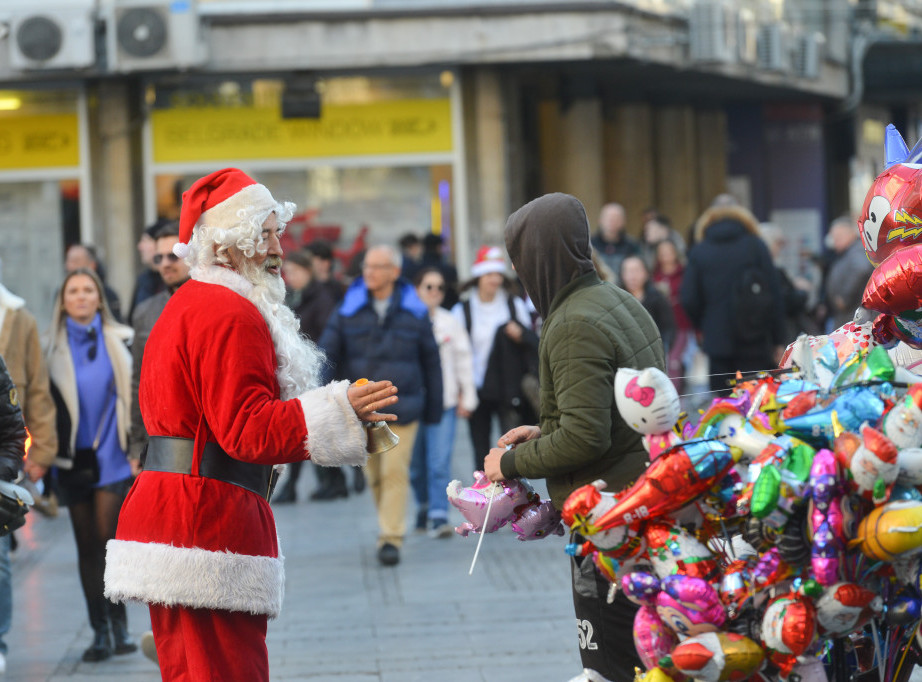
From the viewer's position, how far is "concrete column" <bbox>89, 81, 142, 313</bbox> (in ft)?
56.5

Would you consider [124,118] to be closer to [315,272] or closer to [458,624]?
[315,272]

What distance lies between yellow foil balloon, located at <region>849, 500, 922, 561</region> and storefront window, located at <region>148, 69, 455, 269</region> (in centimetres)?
1451

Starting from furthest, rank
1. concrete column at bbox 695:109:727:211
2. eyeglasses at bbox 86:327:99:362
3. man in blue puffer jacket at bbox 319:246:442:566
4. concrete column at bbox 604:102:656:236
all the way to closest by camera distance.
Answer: concrete column at bbox 695:109:727:211, concrete column at bbox 604:102:656:236, man in blue puffer jacket at bbox 319:246:442:566, eyeglasses at bbox 86:327:99:362

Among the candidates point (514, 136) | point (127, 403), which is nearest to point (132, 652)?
point (127, 403)

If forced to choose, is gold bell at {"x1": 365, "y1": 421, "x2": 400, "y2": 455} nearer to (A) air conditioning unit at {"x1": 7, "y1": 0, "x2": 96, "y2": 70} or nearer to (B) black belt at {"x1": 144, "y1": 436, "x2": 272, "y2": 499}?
(B) black belt at {"x1": 144, "y1": 436, "x2": 272, "y2": 499}

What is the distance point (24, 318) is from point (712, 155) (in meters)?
19.5

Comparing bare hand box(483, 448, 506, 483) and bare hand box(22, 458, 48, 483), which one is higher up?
bare hand box(483, 448, 506, 483)

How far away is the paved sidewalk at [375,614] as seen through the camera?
645 cm

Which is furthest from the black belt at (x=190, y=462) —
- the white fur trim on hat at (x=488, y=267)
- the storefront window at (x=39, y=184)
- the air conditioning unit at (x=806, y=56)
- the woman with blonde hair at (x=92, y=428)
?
the air conditioning unit at (x=806, y=56)

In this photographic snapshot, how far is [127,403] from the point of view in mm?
7086

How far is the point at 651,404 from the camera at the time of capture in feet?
11.5

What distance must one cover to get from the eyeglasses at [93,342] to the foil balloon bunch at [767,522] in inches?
163

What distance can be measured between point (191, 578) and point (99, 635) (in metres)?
3.05

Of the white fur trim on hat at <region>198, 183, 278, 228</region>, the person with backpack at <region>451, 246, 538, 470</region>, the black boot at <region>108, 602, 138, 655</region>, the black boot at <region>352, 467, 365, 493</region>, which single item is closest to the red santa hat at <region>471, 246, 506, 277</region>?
the person with backpack at <region>451, 246, 538, 470</region>
